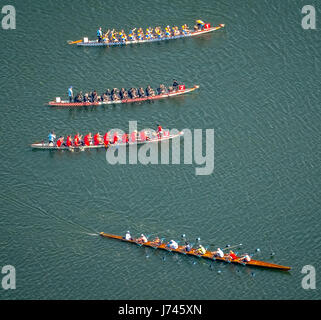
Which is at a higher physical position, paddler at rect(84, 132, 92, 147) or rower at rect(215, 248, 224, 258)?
paddler at rect(84, 132, 92, 147)

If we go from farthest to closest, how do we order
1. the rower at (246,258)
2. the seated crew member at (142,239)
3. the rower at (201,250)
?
the seated crew member at (142,239) → the rower at (201,250) → the rower at (246,258)

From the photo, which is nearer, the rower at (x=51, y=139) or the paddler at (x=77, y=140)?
the rower at (x=51, y=139)

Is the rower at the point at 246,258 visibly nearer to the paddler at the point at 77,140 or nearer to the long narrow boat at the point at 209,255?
the long narrow boat at the point at 209,255

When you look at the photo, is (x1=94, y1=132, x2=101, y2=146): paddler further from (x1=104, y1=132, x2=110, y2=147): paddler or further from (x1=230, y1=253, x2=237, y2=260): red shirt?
(x1=230, y1=253, x2=237, y2=260): red shirt

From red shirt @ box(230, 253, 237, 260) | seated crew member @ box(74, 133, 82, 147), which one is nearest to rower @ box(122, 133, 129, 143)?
seated crew member @ box(74, 133, 82, 147)

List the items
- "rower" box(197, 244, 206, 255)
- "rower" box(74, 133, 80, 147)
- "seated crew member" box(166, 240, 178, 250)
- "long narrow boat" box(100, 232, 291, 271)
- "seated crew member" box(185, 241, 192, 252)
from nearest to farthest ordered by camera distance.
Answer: "long narrow boat" box(100, 232, 291, 271) → "rower" box(197, 244, 206, 255) → "seated crew member" box(185, 241, 192, 252) → "seated crew member" box(166, 240, 178, 250) → "rower" box(74, 133, 80, 147)

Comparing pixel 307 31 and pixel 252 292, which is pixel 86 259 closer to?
pixel 252 292

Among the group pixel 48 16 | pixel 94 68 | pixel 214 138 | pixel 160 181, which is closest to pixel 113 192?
pixel 160 181

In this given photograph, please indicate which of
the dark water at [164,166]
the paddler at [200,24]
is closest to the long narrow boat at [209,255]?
the dark water at [164,166]
